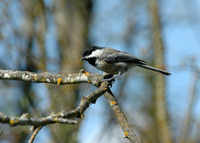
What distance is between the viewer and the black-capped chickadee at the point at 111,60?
349cm

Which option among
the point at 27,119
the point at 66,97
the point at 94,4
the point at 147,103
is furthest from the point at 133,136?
the point at 147,103

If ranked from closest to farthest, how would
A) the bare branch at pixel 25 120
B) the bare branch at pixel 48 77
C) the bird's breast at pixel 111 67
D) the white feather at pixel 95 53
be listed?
the bare branch at pixel 25 120 < the bare branch at pixel 48 77 < the bird's breast at pixel 111 67 < the white feather at pixel 95 53

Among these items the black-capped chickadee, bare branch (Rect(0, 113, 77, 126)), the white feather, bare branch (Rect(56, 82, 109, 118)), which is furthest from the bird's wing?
bare branch (Rect(0, 113, 77, 126))

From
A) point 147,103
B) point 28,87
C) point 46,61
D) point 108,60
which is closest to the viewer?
point 108,60

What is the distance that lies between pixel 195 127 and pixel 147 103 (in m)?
6.41

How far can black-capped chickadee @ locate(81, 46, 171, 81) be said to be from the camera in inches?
137

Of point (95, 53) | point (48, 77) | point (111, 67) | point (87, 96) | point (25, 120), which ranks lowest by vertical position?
point (111, 67)

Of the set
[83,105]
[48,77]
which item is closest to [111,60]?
[48,77]

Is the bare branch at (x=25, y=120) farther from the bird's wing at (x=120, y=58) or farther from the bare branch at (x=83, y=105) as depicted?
the bird's wing at (x=120, y=58)

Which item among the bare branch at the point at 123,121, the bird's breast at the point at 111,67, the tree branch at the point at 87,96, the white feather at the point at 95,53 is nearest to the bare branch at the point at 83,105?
the tree branch at the point at 87,96

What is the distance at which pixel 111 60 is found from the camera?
3482mm

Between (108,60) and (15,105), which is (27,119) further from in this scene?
(15,105)

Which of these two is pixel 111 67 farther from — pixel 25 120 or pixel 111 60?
pixel 25 120

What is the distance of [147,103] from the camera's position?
10.6 metres
